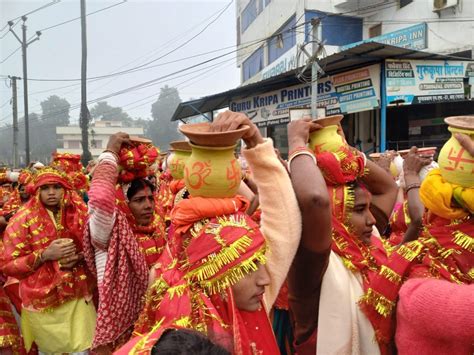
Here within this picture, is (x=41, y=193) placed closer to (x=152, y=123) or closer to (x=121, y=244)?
(x=121, y=244)

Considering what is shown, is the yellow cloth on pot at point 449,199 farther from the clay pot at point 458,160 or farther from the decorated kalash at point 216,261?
the decorated kalash at point 216,261

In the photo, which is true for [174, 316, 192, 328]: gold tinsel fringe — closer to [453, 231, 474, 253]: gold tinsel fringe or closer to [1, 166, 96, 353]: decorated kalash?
[453, 231, 474, 253]: gold tinsel fringe

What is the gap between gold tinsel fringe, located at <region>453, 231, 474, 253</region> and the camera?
5.19 ft

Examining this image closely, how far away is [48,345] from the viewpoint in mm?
3445

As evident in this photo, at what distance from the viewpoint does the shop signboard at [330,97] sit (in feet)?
41.5

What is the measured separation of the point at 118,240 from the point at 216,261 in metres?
1.43

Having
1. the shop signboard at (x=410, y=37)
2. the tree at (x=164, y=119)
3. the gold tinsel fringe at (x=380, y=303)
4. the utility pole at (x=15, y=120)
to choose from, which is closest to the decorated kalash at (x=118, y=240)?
the gold tinsel fringe at (x=380, y=303)

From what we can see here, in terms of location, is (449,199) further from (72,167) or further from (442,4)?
(442,4)

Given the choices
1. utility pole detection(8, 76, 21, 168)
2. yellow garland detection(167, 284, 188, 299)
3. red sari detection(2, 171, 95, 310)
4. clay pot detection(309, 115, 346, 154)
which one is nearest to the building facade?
red sari detection(2, 171, 95, 310)

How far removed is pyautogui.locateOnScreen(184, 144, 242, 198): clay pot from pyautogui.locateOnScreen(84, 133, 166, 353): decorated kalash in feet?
3.70

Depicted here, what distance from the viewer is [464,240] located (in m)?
1.59

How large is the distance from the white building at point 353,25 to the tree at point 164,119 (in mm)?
58556

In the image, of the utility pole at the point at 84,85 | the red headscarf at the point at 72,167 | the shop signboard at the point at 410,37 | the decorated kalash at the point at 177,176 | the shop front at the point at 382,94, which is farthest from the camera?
the utility pole at the point at 84,85

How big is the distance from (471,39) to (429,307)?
17362 millimetres
